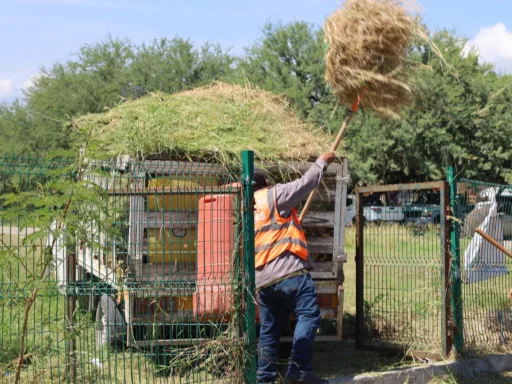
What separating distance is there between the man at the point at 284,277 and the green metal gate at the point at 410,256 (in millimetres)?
1600

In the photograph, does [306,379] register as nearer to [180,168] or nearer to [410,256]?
[410,256]

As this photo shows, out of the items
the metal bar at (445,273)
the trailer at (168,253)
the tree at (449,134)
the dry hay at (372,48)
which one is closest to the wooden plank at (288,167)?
the trailer at (168,253)

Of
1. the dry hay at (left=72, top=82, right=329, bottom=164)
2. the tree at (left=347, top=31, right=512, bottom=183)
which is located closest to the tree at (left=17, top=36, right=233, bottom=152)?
the tree at (left=347, top=31, right=512, bottom=183)

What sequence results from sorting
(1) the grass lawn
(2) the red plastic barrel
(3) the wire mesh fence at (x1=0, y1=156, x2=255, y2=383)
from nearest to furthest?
(3) the wire mesh fence at (x1=0, y1=156, x2=255, y2=383)
(1) the grass lawn
(2) the red plastic barrel

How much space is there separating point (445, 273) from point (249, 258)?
2.42 meters

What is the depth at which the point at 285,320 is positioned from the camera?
603cm

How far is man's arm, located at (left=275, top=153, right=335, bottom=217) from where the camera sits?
5.66m

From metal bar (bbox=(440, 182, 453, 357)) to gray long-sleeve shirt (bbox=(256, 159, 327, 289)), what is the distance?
1728mm

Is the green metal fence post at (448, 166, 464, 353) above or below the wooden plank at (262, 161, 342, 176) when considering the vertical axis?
below

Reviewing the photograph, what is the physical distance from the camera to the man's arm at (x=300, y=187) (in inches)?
223

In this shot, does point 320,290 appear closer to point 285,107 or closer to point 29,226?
point 285,107

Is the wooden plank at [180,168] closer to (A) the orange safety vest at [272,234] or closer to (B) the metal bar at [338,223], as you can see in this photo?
(A) the orange safety vest at [272,234]

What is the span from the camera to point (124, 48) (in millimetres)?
39469

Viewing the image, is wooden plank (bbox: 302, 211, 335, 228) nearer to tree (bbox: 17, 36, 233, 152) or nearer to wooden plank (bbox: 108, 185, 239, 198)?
wooden plank (bbox: 108, 185, 239, 198)
